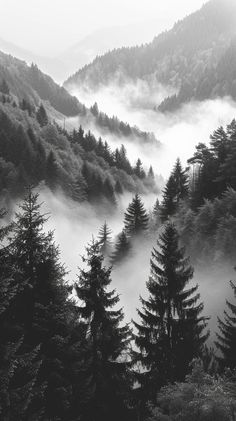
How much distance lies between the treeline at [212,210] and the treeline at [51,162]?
5684 cm

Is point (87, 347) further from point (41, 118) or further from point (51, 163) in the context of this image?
point (41, 118)

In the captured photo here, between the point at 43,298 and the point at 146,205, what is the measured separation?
452 feet

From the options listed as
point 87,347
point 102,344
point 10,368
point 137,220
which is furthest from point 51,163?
point 10,368

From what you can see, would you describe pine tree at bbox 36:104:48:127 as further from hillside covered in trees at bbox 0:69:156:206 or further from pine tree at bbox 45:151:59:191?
pine tree at bbox 45:151:59:191

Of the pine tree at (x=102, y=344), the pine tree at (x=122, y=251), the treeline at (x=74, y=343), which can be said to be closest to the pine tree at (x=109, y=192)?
the pine tree at (x=122, y=251)

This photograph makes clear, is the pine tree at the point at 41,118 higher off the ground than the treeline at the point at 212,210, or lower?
higher

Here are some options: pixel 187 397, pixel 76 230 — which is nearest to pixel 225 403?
pixel 187 397

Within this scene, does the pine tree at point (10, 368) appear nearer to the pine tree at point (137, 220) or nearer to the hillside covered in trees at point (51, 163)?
the pine tree at point (137, 220)

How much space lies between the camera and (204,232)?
55.4m

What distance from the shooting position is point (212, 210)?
54938mm

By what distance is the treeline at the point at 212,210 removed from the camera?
4982cm

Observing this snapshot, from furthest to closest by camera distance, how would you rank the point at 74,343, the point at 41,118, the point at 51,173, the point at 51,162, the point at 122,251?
the point at 41,118 < the point at 51,162 < the point at 51,173 < the point at 122,251 < the point at 74,343

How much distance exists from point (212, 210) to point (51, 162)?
79759 mm

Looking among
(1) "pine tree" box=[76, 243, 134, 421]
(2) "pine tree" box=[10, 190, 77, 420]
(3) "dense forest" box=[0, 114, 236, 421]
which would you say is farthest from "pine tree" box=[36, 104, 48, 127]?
(2) "pine tree" box=[10, 190, 77, 420]
